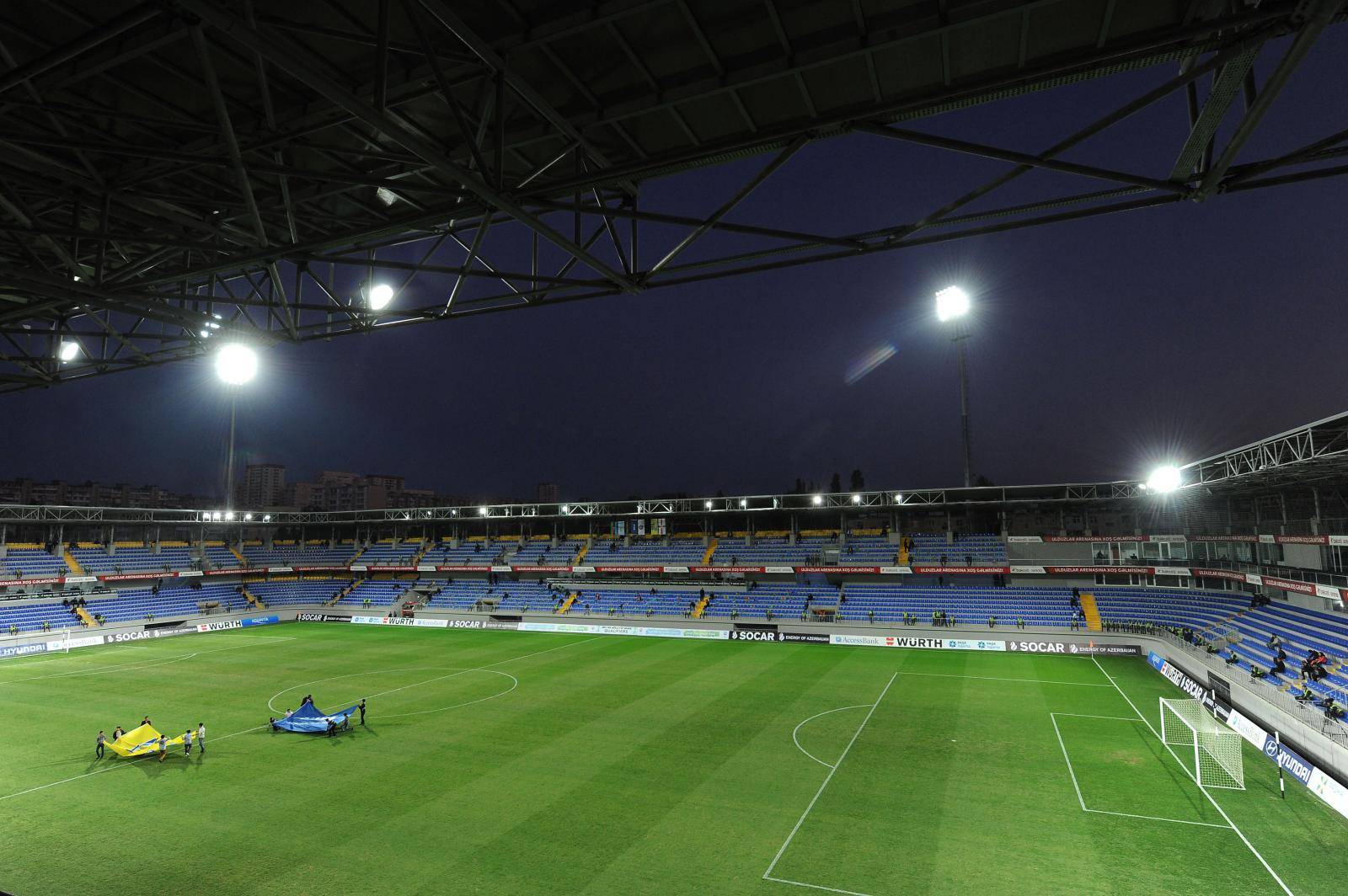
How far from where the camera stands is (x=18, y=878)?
480 inches

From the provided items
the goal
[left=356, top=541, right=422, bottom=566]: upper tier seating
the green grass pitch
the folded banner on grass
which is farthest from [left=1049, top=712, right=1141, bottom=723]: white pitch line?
[left=356, top=541, right=422, bottom=566]: upper tier seating

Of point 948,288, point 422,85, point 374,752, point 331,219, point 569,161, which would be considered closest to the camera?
point 422,85

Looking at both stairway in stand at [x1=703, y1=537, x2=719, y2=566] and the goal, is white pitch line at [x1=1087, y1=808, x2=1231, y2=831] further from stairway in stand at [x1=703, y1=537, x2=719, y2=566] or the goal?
stairway in stand at [x1=703, y1=537, x2=719, y2=566]

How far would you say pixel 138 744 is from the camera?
19219 mm

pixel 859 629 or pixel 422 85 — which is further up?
pixel 422 85

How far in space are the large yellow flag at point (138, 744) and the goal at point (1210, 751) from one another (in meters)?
28.9

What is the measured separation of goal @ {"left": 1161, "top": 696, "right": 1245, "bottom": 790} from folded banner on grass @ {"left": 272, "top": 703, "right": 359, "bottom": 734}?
83.3 ft

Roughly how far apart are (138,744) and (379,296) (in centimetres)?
1750

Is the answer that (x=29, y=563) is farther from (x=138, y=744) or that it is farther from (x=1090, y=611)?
(x=1090, y=611)

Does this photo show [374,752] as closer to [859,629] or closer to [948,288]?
[859,629]

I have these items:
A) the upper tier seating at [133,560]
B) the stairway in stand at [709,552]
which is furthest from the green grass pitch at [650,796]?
the upper tier seating at [133,560]

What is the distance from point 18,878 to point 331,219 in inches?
544

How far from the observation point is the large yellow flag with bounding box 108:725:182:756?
19156 mm

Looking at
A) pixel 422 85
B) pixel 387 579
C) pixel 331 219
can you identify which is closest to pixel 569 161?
pixel 422 85
